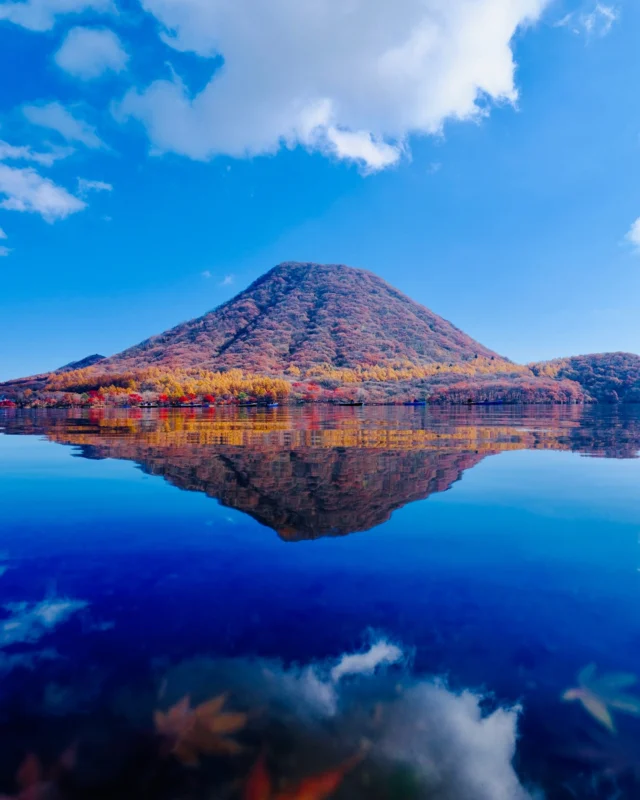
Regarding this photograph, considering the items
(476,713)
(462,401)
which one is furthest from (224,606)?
(462,401)

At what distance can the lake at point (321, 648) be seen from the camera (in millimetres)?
3809

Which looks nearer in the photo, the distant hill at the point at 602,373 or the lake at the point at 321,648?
the lake at the point at 321,648

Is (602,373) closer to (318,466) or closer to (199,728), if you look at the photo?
(318,466)

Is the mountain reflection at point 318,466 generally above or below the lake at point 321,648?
above

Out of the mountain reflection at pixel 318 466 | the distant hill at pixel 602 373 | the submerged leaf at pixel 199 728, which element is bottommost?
the submerged leaf at pixel 199 728

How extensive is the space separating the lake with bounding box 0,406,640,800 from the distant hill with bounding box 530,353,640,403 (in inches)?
6699

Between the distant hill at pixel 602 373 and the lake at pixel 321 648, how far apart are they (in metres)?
170

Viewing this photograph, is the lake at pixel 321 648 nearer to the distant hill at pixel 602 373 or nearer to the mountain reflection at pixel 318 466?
the mountain reflection at pixel 318 466

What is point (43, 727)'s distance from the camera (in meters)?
4.20

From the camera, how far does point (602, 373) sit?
554ft

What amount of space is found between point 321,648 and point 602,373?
197m

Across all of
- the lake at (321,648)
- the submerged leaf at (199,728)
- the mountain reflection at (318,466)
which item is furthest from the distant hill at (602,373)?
the submerged leaf at (199,728)

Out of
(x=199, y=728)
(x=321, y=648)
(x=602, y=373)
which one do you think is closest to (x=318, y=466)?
(x=321, y=648)

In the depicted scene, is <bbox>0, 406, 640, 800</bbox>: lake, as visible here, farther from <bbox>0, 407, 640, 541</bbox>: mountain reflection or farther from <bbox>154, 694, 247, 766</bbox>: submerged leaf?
<bbox>0, 407, 640, 541</bbox>: mountain reflection
